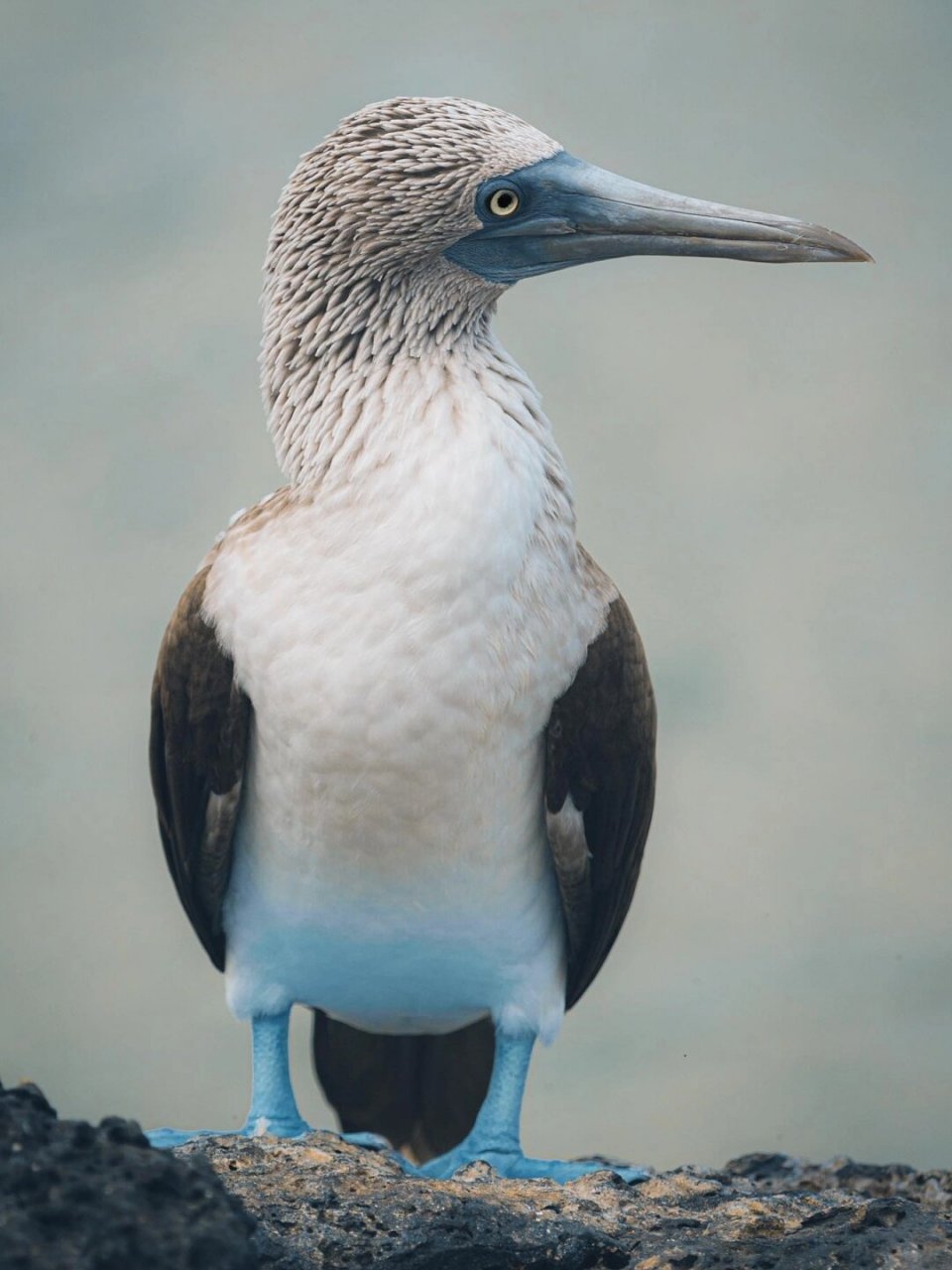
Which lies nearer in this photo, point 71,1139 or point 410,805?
point 71,1139

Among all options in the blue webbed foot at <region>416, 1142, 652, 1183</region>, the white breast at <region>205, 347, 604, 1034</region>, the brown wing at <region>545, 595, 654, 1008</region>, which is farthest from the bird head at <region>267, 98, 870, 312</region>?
the blue webbed foot at <region>416, 1142, 652, 1183</region>

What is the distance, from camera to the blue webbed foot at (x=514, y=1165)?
398 centimetres

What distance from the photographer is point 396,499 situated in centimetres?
367

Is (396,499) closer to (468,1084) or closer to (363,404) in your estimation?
(363,404)

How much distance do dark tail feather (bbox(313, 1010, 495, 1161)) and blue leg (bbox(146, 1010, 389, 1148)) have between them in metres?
0.44

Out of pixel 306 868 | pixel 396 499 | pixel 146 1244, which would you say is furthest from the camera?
pixel 306 868

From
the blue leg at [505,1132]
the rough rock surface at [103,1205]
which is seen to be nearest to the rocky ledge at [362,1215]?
the rough rock surface at [103,1205]

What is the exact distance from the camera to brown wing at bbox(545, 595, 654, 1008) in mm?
3920

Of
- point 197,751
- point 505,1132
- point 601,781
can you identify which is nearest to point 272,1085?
point 505,1132

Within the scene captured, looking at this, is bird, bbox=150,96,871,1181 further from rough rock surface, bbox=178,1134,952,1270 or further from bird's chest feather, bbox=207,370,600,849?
rough rock surface, bbox=178,1134,952,1270

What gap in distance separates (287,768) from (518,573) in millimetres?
655

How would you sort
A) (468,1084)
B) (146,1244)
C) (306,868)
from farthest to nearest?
(468,1084)
(306,868)
(146,1244)

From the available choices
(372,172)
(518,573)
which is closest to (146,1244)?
(518,573)

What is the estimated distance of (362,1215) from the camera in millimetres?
2965
